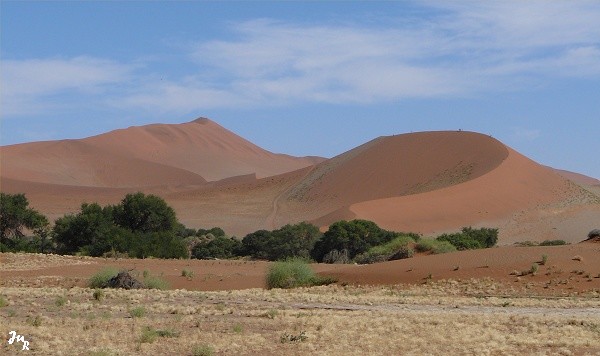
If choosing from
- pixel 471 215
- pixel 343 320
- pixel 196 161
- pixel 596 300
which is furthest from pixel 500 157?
pixel 196 161

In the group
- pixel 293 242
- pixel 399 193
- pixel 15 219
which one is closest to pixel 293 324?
pixel 293 242

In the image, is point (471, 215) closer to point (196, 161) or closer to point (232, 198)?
point (232, 198)

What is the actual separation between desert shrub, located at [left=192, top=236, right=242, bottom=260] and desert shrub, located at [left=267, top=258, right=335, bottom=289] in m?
24.3

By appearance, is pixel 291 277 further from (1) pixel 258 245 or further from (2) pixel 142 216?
(1) pixel 258 245

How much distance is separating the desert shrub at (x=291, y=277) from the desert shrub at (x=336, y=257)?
54.4ft

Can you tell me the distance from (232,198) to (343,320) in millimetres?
95682

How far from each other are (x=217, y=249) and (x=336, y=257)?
10.1 meters

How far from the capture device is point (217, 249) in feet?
202

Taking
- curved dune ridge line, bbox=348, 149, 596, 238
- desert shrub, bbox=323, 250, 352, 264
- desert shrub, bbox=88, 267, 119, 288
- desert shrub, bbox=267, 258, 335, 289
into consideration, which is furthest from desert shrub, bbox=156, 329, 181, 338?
curved dune ridge line, bbox=348, 149, 596, 238

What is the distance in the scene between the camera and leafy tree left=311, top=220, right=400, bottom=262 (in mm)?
57025

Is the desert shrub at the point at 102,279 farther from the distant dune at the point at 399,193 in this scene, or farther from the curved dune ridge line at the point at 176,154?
the curved dune ridge line at the point at 176,154

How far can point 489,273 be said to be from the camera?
34625 millimetres

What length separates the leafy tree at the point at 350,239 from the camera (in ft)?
187

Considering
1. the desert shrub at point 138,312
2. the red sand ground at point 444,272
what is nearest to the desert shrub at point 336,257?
the red sand ground at point 444,272
